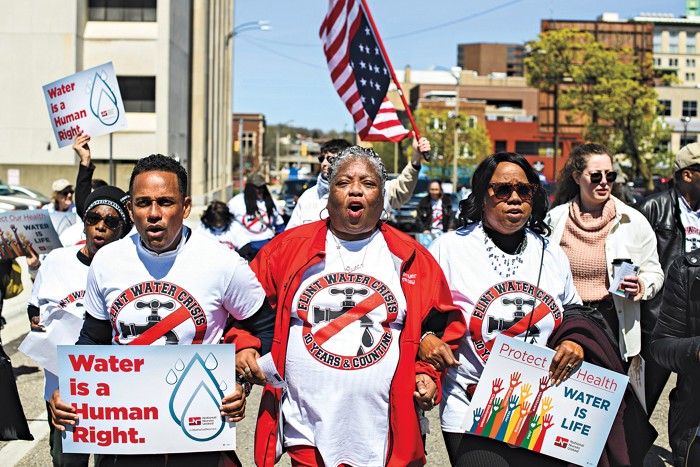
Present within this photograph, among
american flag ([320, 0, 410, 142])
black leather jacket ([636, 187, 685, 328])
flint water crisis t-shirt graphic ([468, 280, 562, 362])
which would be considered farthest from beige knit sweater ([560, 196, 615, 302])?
american flag ([320, 0, 410, 142])

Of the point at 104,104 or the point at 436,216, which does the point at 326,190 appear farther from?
the point at 436,216

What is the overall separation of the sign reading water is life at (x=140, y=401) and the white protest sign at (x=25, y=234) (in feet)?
11.1

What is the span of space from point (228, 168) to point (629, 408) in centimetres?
7586

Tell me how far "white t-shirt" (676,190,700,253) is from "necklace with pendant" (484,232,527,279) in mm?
2634

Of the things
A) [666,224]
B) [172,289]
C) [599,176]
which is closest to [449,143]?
[666,224]

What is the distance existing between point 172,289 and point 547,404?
5.13ft

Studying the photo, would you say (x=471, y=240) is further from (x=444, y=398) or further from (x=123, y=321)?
(x=123, y=321)

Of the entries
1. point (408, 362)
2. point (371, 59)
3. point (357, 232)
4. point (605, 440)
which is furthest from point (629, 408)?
point (371, 59)

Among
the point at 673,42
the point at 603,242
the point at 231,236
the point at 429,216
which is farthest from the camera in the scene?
the point at 673,42

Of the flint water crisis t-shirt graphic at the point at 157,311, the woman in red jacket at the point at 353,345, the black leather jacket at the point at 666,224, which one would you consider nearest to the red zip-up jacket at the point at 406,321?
the woman in red jacket at the point at 353,345

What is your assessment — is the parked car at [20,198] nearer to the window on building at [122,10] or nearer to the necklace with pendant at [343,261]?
the window on building at [122,10]

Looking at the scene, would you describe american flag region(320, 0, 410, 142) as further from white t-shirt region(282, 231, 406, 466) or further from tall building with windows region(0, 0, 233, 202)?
tall building with windows region(0, 0, 233, 202)

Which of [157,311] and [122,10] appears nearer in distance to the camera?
[157,311]

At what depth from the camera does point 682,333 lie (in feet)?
12.9
